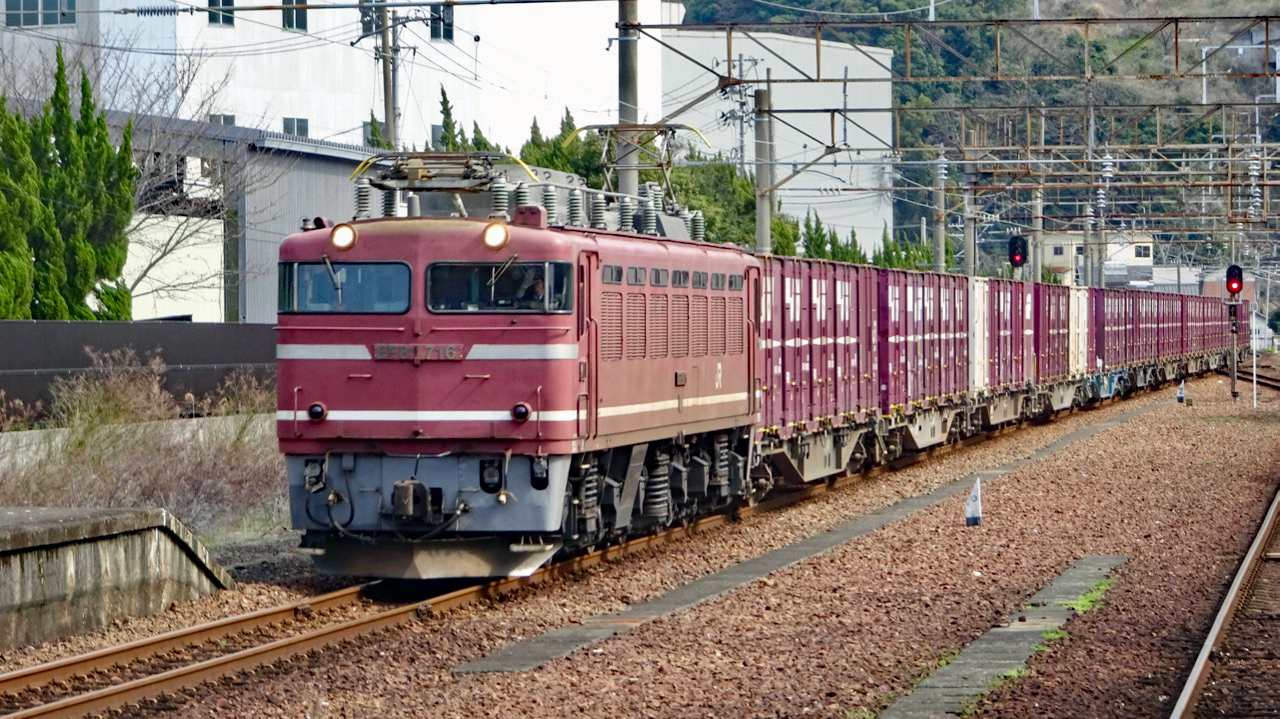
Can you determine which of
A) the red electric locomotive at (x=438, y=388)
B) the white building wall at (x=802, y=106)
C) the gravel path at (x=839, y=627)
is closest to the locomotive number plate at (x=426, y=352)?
the red electric locomotive at (x=438, y=388)

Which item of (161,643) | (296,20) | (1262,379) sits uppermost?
(296,20)

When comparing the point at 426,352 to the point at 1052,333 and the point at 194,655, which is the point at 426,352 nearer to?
the point at 194,655

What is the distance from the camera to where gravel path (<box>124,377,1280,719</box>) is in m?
9.92

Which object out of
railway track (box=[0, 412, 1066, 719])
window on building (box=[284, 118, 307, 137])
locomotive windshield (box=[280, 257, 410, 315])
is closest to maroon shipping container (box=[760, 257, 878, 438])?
railway track (box=[0, 412, 1066, 719])

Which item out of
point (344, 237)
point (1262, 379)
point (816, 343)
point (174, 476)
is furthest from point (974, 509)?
point (1262, 379)

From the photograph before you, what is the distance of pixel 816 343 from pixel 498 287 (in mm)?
9815

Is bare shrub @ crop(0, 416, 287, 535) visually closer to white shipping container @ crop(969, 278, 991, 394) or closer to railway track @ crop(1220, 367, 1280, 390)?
white shipping container @ crop(969, 278, 991, 394)

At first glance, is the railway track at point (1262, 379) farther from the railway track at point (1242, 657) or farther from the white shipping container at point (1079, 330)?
the railway track at point (1242, 657)

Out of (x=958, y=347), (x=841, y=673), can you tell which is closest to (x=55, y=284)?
(x=958, y=347)

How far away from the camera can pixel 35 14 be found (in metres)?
52.4

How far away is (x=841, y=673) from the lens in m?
10.7

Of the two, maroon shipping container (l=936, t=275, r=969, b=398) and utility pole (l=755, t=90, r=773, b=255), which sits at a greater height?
utility pole (l=755, t=90, r=773, b=255)

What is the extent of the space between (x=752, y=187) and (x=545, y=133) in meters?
13.1

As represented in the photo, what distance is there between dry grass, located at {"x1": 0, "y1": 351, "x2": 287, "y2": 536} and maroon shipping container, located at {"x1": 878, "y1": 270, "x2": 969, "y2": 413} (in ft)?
31.7
